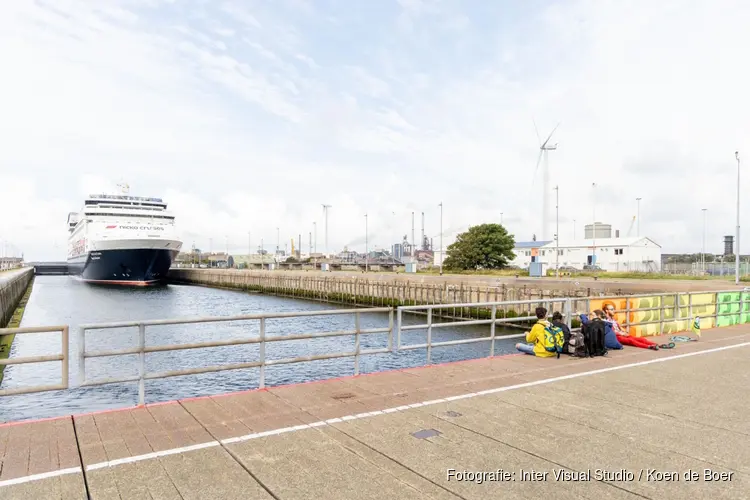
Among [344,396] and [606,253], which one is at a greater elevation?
[606,253]

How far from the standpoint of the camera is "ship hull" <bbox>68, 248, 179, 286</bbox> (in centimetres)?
7894

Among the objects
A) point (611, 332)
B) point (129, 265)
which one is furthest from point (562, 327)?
point (129, 265)

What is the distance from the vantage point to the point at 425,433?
246 inches

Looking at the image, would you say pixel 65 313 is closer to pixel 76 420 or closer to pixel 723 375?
pixel 76 420

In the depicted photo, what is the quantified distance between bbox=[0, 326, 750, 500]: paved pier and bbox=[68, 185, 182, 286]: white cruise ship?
256ft

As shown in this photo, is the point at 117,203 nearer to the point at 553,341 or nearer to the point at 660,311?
the point at 660,311

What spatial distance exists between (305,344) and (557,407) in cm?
1941

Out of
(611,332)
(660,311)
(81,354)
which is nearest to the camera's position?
(81,354)

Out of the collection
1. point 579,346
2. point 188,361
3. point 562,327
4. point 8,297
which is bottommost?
point 188,361

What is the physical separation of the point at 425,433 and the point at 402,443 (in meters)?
0.46

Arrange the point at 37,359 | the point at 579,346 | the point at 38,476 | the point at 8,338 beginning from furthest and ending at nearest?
the point at 8,338, the point at 579,346, the point at 37,359, the point at 38,476

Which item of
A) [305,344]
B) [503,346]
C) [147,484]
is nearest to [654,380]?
[147,484]

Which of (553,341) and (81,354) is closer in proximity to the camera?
(81,354)

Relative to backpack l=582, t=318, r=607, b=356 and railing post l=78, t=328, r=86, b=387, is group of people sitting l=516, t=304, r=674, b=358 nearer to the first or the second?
backpack l=582, t=318, r=607, b=356
